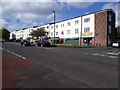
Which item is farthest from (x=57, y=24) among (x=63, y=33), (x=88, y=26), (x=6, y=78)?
(x=6, y=78)

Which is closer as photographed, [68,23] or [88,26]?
[88,26]

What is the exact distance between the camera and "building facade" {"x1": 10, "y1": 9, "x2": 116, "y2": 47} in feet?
203

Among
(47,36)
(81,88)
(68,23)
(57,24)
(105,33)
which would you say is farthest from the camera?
(47,36)

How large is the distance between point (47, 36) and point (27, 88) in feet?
290

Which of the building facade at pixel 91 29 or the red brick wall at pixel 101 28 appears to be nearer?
the red brick wall at pixel 101 28

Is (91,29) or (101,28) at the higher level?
(101,28)

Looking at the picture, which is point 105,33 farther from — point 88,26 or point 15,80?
point 15,80

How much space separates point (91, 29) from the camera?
6606 centimetres

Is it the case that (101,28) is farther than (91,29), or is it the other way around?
(91,29)

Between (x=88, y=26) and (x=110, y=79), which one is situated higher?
(x=88, y=26)

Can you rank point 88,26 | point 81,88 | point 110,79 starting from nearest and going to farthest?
1. point 81,88
2. point 110,79
3. point 88,26

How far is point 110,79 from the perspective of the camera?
9.45 metres

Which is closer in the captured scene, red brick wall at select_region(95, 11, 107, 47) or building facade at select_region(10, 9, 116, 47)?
red brick wall at select_region(95, 11, 107, 47)

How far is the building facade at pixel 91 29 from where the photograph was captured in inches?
2432
